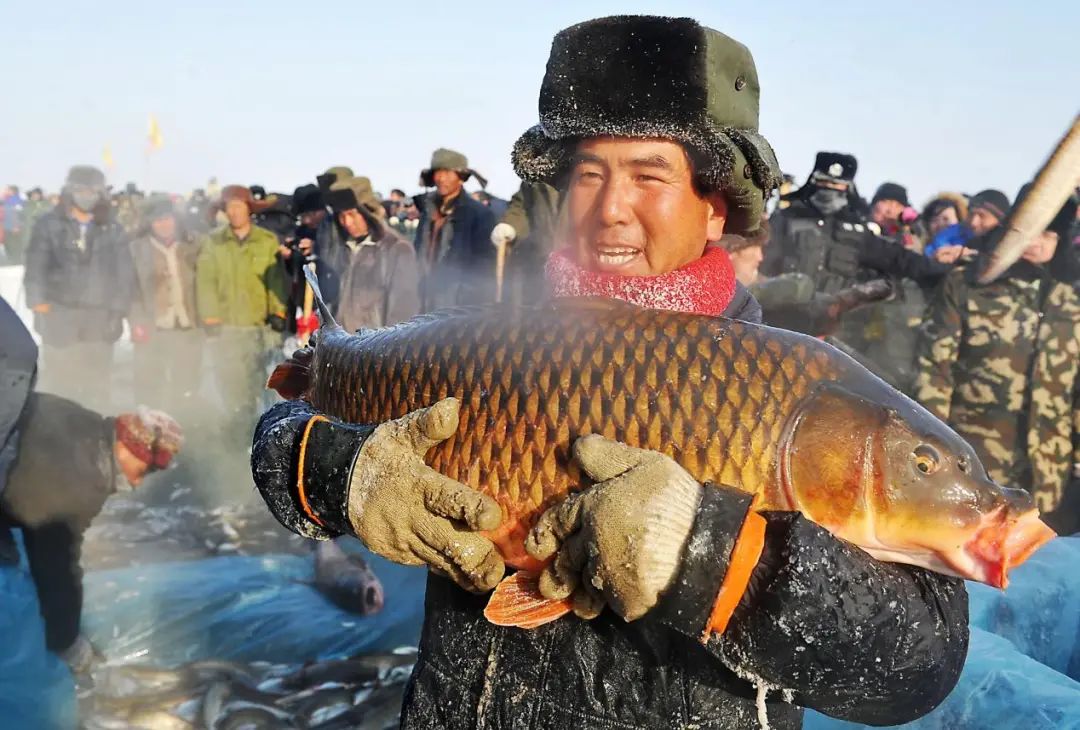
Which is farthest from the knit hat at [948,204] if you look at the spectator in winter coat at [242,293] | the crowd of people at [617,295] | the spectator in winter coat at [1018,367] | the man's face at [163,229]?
the man's face at [163,229]

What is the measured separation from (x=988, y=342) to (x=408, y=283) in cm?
464

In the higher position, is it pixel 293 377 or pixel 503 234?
pixel 503 234

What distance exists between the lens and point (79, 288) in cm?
977

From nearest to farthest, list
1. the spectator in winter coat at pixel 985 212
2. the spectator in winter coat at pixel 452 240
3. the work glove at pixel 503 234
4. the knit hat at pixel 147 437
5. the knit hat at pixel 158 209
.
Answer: the knit hat at pixel 147 437 → the spectator in winter coat at pixel 985 212 → the work glove at pixel 503 234 → the spectator in winter coat at pixel 452 240 → the knit hat at pixel 158 209

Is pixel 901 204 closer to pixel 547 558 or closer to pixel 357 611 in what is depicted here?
pixel 357 611

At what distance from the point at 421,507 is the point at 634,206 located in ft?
2.24

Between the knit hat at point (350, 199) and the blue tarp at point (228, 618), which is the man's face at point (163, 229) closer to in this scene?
the knit hat at point (350, 199)

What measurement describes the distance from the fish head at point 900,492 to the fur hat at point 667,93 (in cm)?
54

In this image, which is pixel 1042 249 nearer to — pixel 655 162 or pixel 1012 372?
pixel 1012 372

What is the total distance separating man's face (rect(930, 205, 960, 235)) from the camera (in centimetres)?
854

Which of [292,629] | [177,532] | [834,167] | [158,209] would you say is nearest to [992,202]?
[834,167]

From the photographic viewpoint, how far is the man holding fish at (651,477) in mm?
1243

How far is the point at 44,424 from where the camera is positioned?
3.92 metres

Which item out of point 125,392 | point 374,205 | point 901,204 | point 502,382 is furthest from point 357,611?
point 125,392
